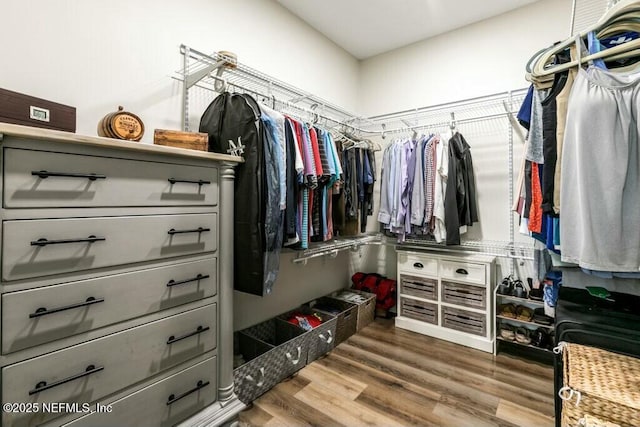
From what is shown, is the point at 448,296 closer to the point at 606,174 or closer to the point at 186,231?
the point at 606,174

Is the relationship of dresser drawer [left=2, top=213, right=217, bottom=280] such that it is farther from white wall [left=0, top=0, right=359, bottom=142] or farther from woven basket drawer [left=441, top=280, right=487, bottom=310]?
woven basket drawer [left=441, top=280, right=487, bottom=310]

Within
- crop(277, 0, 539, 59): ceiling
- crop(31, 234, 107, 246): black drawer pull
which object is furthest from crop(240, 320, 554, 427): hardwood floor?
crop(277, 0, 539, 59): ceiling

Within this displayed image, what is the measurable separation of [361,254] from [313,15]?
2484 mm

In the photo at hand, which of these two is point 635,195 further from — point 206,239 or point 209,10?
point 209,10

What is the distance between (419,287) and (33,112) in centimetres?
269

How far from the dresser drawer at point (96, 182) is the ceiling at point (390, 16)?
2044 mm

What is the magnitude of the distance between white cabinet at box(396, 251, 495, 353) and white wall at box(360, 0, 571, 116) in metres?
1.58

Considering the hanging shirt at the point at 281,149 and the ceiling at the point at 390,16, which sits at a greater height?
the ceiling at the point at 390,16

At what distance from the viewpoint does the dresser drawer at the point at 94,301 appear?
85cm

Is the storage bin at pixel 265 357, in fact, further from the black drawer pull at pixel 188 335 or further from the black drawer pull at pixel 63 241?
the black drawer pull at pixel 63 241

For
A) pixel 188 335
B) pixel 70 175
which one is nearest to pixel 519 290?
pixel 188 335

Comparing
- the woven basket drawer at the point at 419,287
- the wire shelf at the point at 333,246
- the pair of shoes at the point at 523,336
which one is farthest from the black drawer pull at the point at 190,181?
the pair of shoes at the point at 523,336

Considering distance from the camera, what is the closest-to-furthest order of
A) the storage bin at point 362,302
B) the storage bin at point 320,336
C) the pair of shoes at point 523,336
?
the storage bin at point 320,336, the pair of shoes at point 523,336, the storage bin at point 362,302

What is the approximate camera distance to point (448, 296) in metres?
2.43
